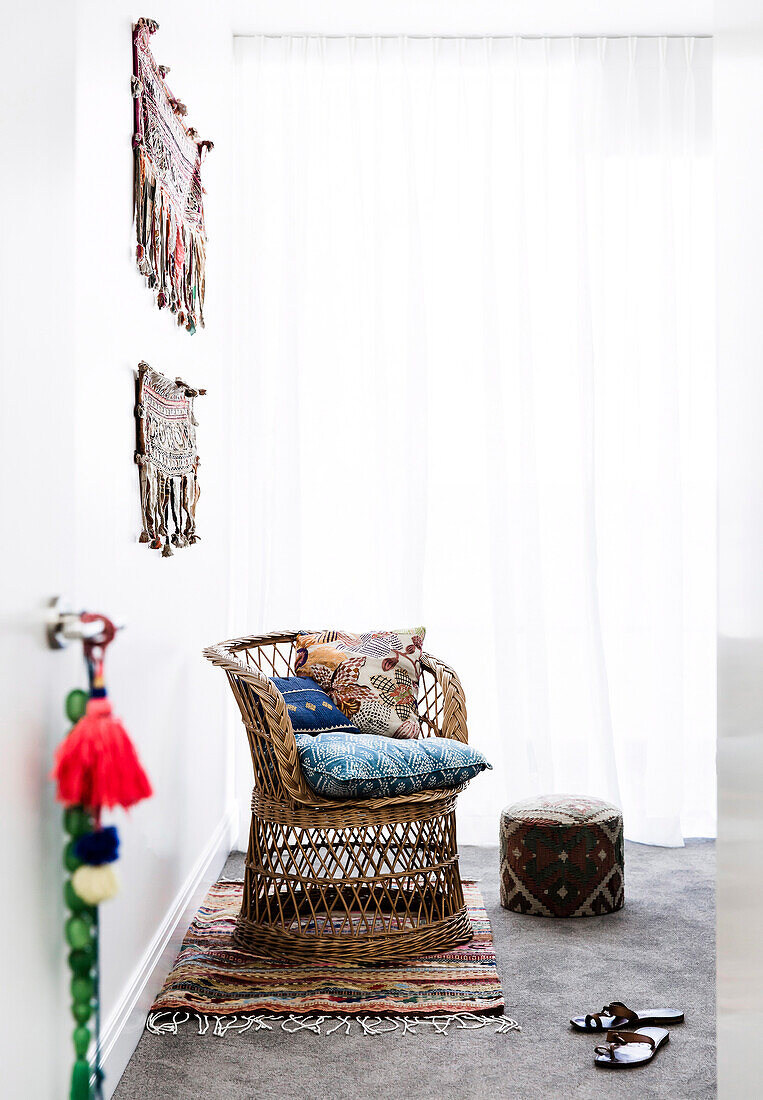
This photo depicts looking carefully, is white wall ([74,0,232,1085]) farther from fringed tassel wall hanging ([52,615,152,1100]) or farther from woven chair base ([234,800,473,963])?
fringed tassel wall hanging ([52,615,152,1100])

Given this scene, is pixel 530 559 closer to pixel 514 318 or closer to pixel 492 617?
pixel 492 617

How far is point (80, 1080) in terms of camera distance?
51.5 inches

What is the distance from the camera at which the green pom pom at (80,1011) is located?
132 centimetres

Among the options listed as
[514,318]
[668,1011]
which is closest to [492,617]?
[514,318]

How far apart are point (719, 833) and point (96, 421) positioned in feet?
4.27

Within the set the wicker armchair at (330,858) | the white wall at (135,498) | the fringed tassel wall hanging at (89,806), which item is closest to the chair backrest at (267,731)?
the wicker armchair at (330,858)

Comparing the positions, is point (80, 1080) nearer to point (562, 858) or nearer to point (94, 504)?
point (94, 504)

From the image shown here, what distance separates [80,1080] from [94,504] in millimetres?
971

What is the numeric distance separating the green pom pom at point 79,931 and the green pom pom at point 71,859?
66 millimetres

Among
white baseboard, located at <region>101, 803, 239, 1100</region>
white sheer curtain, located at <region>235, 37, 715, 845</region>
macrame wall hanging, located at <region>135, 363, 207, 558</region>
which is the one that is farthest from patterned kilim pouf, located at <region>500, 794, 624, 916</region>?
macrame wall hanging, located at <region>135, 363, 207, 558</region>

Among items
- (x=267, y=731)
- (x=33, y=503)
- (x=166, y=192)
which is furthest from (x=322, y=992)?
(x=166, y=192)

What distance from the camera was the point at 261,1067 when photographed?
205 centimetres

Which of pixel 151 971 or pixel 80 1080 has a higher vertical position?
pixel 80 1080

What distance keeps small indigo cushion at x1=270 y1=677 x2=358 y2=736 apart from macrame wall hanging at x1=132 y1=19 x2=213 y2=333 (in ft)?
3.45
